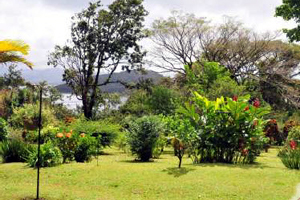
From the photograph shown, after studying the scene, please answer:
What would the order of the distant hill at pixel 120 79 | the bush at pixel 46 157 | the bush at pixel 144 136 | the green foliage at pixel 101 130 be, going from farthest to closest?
1. the distant hill at pixel 120 79
2. the green foliage at pixel 101 130
3. the bush at pixel 144 136
4. the bush at pixel 46 157

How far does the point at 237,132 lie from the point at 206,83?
40.4 feet

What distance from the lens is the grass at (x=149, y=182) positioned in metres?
6.88

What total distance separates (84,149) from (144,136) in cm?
176

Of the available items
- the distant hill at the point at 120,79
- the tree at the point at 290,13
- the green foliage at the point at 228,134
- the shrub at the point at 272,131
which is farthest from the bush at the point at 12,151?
the distant hill at the point at 120,79

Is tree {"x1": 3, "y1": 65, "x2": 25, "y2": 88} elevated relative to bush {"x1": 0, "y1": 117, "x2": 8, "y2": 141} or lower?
elevated

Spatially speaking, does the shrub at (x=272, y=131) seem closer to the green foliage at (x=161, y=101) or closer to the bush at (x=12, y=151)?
the green foliage at (x=161, y=101)

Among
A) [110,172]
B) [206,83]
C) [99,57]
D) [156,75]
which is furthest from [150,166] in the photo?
[156,75]

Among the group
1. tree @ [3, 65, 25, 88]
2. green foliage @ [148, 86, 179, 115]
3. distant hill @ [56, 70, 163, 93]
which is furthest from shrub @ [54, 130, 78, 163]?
tree @ [3, 65, 25, 88]

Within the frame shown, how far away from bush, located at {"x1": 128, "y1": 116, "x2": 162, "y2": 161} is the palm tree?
3487 millimetres

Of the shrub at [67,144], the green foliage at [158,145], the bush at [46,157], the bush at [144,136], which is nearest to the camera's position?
the bush at [46,157]

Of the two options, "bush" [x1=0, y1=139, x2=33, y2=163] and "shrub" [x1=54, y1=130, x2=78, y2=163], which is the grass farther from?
"bush" [x1=0, y1=139, x2=33, y2=163]

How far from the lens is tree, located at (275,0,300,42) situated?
60.0 ft

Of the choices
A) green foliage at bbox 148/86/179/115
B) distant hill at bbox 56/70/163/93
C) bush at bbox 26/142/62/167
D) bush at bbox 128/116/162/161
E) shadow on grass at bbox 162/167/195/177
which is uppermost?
distant hill at bbox 56/70/163/93

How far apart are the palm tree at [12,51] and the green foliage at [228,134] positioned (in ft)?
15.8
